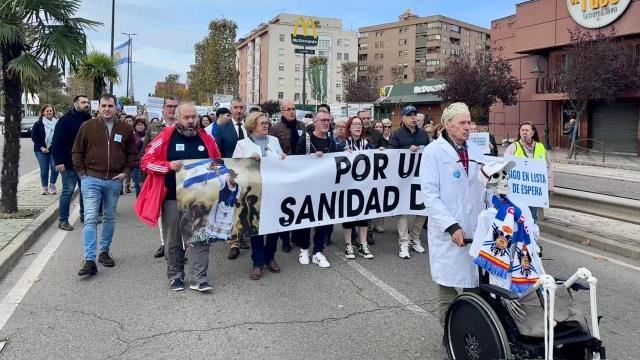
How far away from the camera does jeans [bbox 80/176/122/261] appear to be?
6.09m

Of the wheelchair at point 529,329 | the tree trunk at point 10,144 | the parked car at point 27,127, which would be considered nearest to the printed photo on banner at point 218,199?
the wheelchair at point 529,329

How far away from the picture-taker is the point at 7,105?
905 cm

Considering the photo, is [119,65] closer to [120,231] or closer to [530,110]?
[120,231]

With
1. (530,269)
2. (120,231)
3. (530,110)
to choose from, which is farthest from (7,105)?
(530,110)

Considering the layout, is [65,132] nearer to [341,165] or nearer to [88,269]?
[88,269]

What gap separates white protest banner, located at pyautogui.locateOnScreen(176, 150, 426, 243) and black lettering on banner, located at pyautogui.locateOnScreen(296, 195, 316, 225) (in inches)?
0.5

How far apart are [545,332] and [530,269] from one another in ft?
1.92

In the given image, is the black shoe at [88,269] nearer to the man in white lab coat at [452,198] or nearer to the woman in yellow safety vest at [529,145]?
the man in white lab coat at [452,198]

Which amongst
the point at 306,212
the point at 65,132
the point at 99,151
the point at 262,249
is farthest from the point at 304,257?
the point at 65,132

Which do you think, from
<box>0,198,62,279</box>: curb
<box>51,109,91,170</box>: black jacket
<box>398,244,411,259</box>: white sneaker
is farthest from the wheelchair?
<box>51,109,91,170</box>: black jacket

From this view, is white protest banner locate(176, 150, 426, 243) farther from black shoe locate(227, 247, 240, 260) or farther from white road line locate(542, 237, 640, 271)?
white road line locate(542, 237, 640, 271)

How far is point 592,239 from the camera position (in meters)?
7.84

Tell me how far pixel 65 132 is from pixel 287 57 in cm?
10682

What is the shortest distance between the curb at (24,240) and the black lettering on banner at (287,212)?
3.22 meters
